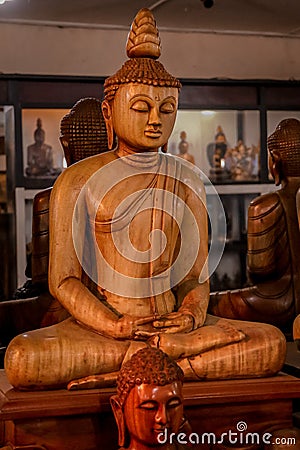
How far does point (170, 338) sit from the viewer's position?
2602mm

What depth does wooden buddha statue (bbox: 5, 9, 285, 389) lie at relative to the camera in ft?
8.60

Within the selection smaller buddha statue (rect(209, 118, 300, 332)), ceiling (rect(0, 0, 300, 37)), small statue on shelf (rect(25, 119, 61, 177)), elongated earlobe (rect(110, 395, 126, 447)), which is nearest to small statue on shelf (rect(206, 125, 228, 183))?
ceiling (rect(0, 0, 300, 37))

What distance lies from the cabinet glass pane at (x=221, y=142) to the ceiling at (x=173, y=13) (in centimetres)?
59

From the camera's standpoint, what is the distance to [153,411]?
2240 millimetres

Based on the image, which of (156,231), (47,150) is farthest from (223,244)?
(156,231)

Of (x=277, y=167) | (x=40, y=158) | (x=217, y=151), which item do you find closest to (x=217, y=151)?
(x=217, y=151)

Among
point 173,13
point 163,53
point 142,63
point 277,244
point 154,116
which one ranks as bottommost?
point 277,244

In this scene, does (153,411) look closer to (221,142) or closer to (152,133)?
→ (152,133)

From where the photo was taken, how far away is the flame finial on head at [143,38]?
2.79m

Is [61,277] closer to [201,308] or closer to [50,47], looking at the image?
[201,308]

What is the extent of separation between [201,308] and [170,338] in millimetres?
179

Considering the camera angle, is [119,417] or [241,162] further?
[241,162]

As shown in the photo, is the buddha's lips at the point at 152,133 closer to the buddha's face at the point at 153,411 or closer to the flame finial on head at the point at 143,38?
the flame finial on head at the point at 143,38

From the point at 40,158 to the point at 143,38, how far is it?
3400mm
